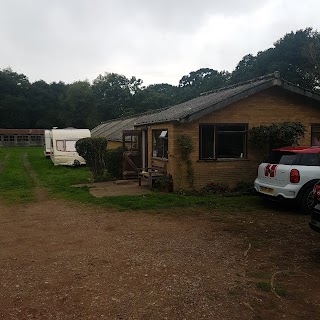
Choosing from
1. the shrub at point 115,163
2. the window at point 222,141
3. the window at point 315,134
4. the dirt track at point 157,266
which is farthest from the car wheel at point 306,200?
the shrub at point 115,163

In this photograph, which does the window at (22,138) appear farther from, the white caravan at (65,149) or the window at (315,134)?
the window at (315,134)

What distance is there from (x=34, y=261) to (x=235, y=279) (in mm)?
3246

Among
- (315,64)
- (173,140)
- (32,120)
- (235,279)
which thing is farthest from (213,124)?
(32,120)

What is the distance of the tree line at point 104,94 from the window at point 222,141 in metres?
33.7

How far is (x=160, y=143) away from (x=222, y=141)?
2.58 metres

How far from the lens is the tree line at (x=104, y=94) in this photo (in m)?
44.0

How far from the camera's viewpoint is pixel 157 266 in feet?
17.8

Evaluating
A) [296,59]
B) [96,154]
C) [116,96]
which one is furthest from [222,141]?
[116,96]

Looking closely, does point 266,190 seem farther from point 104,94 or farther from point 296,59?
point 104,94

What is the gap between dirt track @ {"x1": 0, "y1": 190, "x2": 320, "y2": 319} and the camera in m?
4.09

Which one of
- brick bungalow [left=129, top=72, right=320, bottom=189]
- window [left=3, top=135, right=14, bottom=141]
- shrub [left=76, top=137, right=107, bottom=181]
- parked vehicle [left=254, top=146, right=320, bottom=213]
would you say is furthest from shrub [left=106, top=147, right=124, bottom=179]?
window [left=3, top=135, right=14, bottom=141]

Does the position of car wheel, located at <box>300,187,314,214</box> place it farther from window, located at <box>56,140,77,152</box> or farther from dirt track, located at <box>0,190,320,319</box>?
window, located at <box>56,140,77,152</box>

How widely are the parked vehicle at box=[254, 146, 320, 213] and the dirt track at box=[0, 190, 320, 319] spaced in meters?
0.57

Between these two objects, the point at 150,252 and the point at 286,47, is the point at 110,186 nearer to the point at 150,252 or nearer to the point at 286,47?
the point at 150,252
